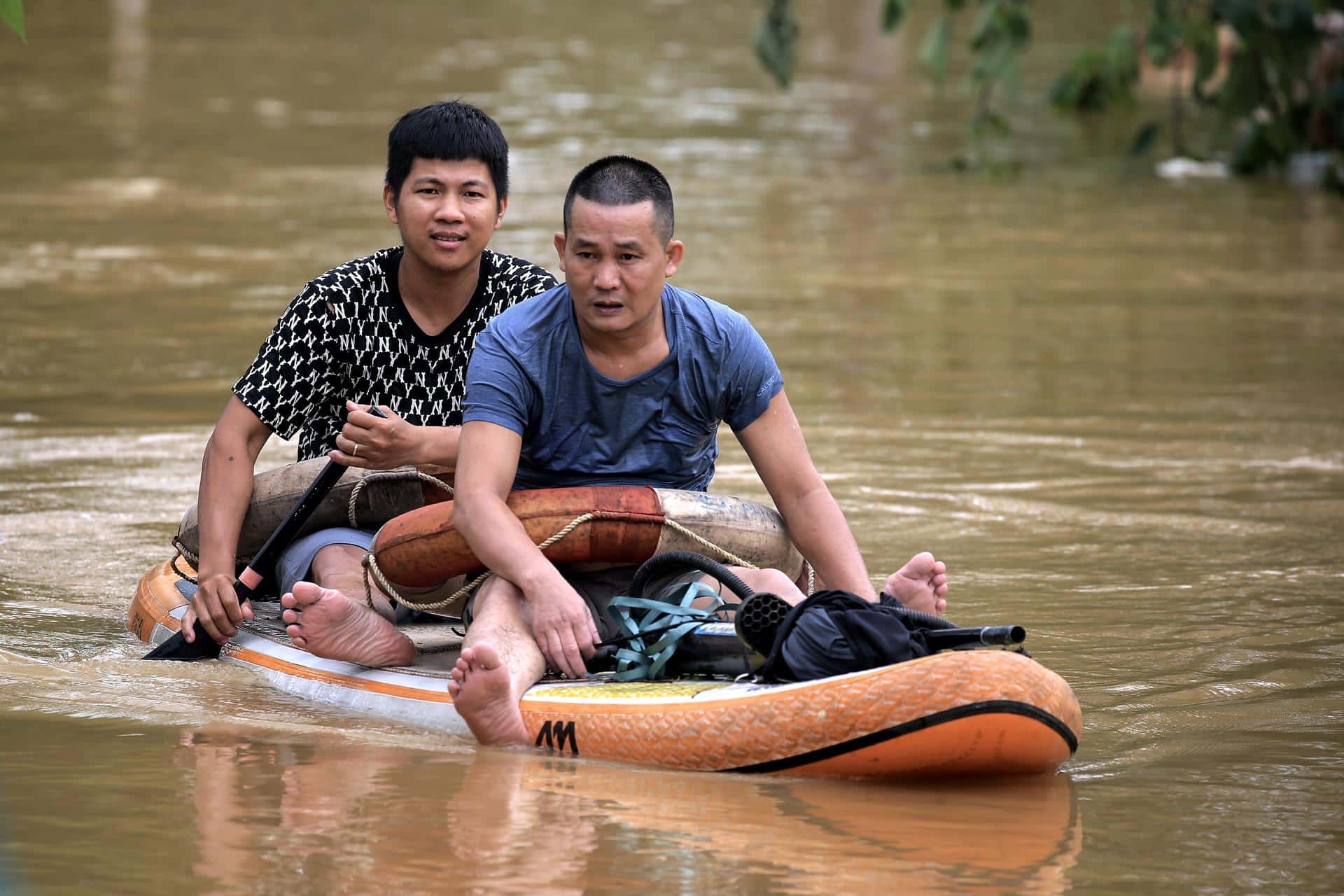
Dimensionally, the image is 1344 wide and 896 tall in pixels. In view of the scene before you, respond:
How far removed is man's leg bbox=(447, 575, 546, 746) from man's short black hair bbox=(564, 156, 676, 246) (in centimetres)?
90

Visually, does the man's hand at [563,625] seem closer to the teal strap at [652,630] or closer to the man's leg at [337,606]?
the teal strap at [652,630]

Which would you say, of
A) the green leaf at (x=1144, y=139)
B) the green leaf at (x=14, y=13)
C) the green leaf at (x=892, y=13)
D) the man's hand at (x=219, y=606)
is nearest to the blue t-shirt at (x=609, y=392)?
the man's hand at (x=219, y=606)

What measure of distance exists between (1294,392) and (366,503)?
17.4 ft

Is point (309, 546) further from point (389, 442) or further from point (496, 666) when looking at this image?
point (496, 666)

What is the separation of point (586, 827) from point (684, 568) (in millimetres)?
1000

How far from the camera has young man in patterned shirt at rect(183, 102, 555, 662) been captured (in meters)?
5.24

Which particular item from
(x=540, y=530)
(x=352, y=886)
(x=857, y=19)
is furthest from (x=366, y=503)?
(x=857, y=19)

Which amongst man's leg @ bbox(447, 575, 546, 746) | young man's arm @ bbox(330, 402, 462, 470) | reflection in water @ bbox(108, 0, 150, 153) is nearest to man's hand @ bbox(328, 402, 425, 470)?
young man's arm @ bbox(330, 402, 462, 470)

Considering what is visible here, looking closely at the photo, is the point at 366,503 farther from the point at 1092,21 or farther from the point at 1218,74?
the point at 1092,21

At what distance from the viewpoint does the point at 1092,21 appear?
31.8 meters

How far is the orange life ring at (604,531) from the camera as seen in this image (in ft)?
15.5

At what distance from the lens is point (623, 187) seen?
465 centimetres

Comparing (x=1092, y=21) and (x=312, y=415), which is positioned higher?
(x=1092, y=21)

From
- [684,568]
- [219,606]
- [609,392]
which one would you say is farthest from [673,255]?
[219,606]
